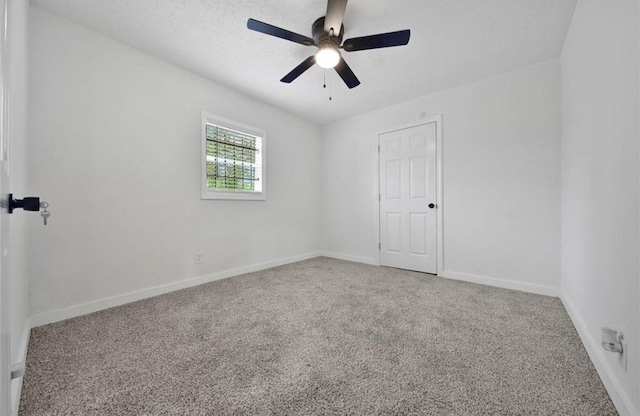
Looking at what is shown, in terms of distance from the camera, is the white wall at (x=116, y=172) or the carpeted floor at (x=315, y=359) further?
the white wall at (x=116, y=172)

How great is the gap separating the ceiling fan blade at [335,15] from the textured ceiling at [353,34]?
8.8 inches

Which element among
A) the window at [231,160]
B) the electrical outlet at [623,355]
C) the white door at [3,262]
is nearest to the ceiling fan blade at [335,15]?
the white door at [3,262]

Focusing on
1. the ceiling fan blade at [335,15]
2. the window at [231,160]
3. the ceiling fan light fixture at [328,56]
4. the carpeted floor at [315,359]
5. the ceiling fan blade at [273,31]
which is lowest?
the carpeted floor at [315,359]

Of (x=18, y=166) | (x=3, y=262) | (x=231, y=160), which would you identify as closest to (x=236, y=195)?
(x=231, y=160)

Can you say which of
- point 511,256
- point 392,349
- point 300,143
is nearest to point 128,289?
point 392,349

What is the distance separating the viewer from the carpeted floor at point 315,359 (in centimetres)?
117

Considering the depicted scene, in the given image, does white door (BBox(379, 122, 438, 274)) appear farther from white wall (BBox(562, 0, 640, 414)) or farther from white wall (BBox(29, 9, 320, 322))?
white wall (BBox(29, 9, 320, 322))

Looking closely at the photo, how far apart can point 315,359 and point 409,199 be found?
2.70m

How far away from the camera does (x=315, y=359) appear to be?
4.92ft

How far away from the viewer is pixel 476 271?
307cm

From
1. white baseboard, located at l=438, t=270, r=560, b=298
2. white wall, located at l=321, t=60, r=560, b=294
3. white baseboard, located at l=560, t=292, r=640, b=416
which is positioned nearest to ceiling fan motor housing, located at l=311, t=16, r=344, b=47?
white wall, located at l=321, t=60, r=560, b=294

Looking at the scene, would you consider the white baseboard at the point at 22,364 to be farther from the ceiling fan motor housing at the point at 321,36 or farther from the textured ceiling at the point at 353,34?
the ceiling fan motor housing at the point at 321,36

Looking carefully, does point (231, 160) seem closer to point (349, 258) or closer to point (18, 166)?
point (18, 166)

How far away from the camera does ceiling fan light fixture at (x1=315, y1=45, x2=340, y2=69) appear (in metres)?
2.04
